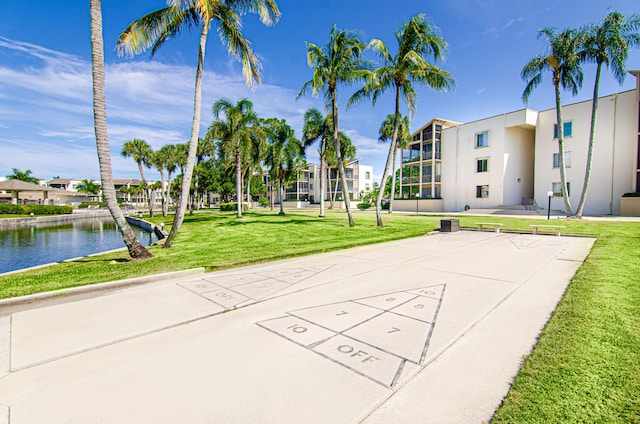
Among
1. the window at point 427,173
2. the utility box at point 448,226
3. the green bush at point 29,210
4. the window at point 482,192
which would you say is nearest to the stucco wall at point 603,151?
the window at point 482,192

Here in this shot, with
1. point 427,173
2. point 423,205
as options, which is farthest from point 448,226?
point 427,173

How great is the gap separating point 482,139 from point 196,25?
38.5 m

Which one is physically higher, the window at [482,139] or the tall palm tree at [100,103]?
the window at [482,139]

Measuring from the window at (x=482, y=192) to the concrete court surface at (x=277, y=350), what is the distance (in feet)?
118

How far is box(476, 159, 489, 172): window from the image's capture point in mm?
39344

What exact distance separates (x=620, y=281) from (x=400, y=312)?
5446 mm

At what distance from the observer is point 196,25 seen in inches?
500

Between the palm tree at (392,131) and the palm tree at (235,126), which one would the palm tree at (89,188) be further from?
the palm tree at (392,131)

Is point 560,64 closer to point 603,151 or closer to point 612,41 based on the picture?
point 612,41

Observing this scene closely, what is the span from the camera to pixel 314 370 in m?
3.35

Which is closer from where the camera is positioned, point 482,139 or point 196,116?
point 196,116

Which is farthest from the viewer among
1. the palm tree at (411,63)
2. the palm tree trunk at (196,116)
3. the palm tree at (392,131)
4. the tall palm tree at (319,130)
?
the palm tree at (392,131)

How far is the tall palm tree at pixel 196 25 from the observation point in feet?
36.6

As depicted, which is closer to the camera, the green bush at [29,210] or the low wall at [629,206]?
the low wall at [629,206]
